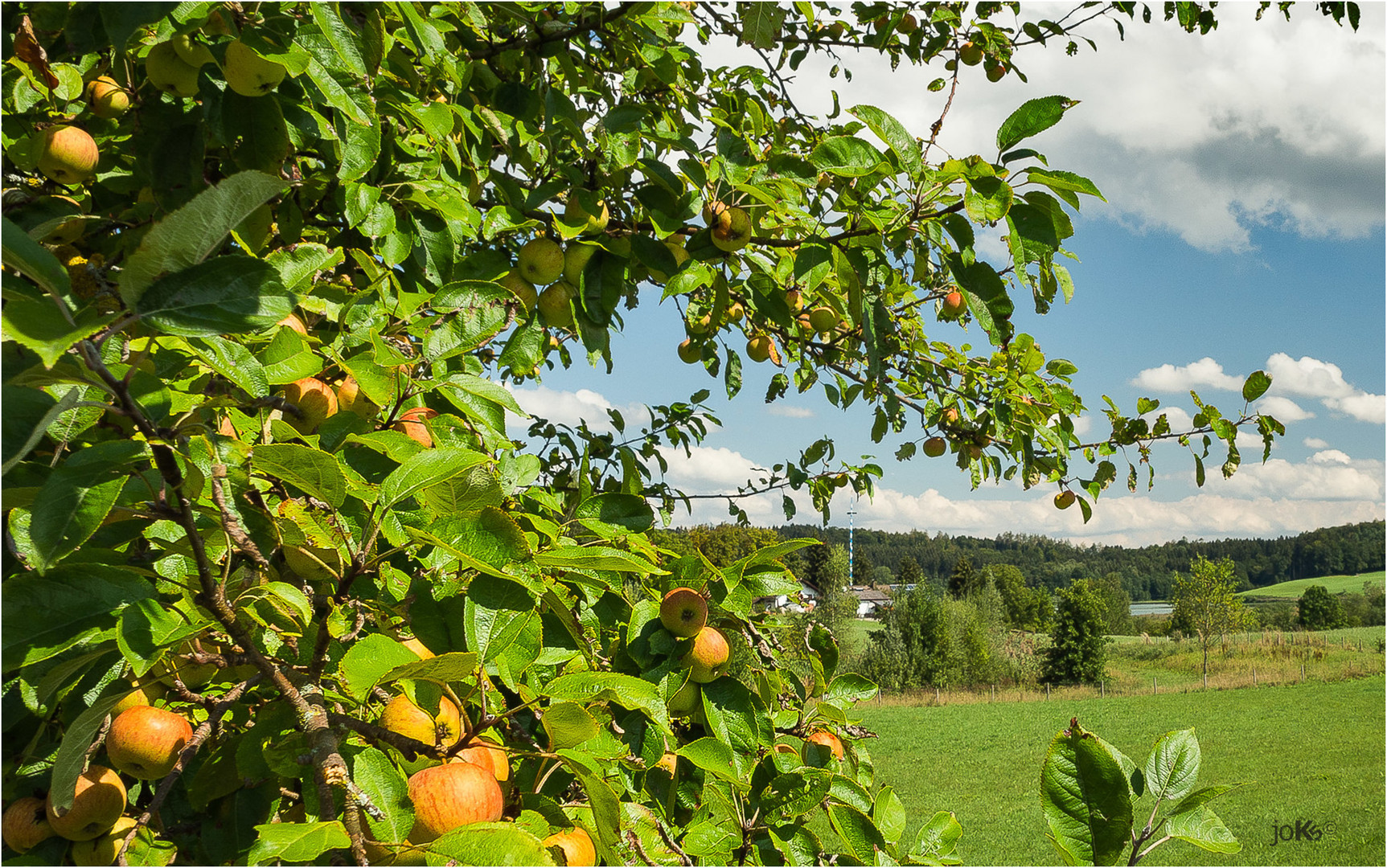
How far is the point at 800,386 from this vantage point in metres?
3.55

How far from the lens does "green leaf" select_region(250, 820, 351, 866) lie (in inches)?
23.2

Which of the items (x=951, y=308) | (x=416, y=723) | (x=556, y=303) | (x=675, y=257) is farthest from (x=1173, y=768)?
(x=951, y=308)

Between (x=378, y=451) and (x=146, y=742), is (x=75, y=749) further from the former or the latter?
(x=378, y=451)

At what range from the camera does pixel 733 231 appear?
1.49 meters

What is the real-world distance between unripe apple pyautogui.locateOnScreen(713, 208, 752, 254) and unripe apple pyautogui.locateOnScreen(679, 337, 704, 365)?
1151mm

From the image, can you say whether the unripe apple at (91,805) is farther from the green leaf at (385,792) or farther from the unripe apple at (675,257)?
the unripe apple at (675,257)

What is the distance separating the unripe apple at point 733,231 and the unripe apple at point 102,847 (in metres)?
1.26

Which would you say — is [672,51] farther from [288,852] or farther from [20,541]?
[288,852]

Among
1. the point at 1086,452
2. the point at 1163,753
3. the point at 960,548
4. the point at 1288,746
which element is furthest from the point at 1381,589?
the point at 1163,753

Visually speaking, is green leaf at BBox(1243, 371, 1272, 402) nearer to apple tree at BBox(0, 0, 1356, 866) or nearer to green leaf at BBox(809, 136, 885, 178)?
apple tree at BBox(0, 0, 1356, 866)

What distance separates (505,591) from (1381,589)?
183 feet

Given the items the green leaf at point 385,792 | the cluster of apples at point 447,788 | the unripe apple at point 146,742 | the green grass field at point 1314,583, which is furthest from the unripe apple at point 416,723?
the green grass field at point 1314,583

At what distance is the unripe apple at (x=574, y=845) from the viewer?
0.87 metres

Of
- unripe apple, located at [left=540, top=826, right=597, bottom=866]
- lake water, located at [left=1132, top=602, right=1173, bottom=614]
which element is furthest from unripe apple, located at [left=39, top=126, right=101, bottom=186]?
lake water, located at [left=1132, top=602, right=1173, bottom=614]
